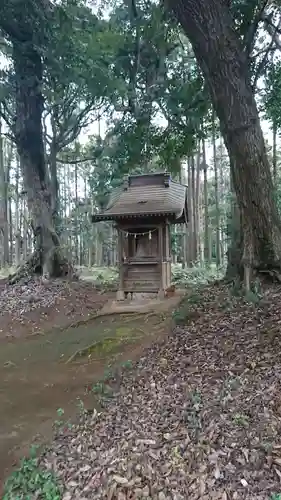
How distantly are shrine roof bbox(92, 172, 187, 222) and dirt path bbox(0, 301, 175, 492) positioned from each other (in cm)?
270

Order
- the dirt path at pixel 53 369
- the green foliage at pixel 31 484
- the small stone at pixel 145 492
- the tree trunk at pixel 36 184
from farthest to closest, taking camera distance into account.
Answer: the tree trunk at pixel 36 184 < the dirt path at pixel 53 369 < the green foliage at pixel 31 484 < the small stone at pixel 145 492

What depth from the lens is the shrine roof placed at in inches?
388

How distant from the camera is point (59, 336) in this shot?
7.90 metres

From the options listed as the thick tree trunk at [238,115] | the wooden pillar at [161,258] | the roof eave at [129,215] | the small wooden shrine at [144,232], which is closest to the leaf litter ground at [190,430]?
the thick tree trunk at [238,115]

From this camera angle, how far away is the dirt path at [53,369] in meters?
4.08

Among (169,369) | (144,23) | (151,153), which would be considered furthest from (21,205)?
(169,369)

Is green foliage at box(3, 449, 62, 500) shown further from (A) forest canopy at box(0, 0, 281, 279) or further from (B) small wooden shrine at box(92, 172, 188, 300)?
(B) small wooden shrine at box(92, 172, 188, 300)

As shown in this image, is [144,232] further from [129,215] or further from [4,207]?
[4,207]

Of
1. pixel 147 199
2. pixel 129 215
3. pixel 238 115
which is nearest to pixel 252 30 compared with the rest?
pixel 238 115

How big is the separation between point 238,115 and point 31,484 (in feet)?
18.7

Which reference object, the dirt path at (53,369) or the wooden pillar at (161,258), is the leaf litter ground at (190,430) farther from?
the wooden pillar at (161,258)

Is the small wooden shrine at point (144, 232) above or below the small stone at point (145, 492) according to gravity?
above

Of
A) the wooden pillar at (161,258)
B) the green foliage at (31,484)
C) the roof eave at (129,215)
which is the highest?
the roof eave at (129,215)

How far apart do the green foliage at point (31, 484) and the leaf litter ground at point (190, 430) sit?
0.09 metres
